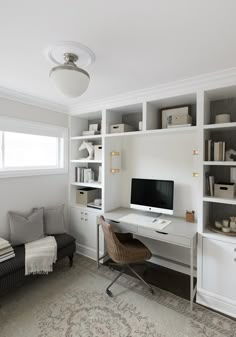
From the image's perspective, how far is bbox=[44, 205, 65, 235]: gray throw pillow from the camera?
2.82 metres

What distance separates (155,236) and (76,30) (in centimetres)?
212

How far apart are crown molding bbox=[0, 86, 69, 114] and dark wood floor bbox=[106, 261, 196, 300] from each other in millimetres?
2644

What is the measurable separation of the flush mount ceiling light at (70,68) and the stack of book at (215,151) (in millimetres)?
1461

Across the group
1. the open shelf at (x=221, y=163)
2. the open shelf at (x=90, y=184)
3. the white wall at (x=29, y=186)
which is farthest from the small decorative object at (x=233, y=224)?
the white wall at (x=29, y=186)

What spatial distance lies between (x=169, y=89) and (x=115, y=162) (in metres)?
1.33

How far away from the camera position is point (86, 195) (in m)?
3.23

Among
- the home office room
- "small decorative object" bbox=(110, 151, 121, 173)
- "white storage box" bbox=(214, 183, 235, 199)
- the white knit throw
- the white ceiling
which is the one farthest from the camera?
"small decorative object" bbox=(110, 151, 121, 173)

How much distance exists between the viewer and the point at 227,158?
2.15m

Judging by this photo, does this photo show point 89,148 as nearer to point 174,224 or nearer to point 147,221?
point 147,221

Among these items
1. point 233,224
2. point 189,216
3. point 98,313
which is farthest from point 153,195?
point 98,313

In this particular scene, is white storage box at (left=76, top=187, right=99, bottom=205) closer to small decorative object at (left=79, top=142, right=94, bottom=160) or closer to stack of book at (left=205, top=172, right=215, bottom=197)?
small decorative object at (left=79, top=142, right=94, bottom=160)

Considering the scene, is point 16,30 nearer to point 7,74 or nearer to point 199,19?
point 7,74

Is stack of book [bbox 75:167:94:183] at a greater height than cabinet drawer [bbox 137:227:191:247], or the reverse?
stack of book [bbox 75:167:94:183]

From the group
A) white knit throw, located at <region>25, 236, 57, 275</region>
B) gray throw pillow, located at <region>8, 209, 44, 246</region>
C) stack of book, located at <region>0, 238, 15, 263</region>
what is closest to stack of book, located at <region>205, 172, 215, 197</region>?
white knit throw, located at <region>25, 236, 57, 275</region>
